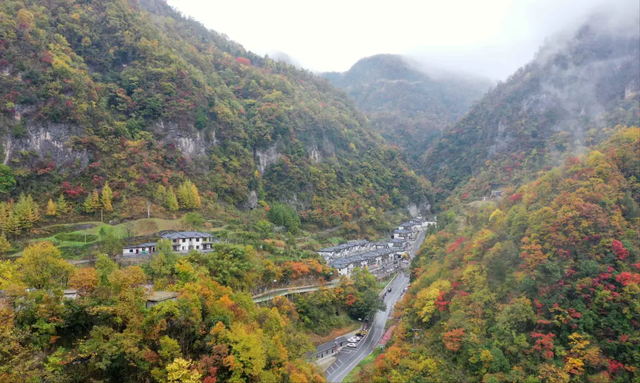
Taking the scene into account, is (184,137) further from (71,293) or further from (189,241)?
(71,293)

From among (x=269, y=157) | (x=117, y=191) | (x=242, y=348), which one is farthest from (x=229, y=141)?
(x=242, y=348)

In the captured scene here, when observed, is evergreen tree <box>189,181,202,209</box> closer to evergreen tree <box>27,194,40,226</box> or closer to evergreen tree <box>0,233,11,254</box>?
evergreen tree <box>27,194,40,226</box>

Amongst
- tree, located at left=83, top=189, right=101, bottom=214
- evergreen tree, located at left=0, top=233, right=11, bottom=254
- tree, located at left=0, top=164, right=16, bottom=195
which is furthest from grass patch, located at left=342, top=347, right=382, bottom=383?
tree, located at left=0, top=164, right=16, bottom=195

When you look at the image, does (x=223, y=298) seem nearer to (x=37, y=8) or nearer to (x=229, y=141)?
(x=229, y=141)

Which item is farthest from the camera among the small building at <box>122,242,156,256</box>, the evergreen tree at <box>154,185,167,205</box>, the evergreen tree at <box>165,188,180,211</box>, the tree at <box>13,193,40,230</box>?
the evergreen tree at <box>154,185,167,205</box>

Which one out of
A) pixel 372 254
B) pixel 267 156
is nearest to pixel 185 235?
pixel 372 254

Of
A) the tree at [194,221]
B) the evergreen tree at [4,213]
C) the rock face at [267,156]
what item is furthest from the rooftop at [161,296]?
the rock face at [267,156]
